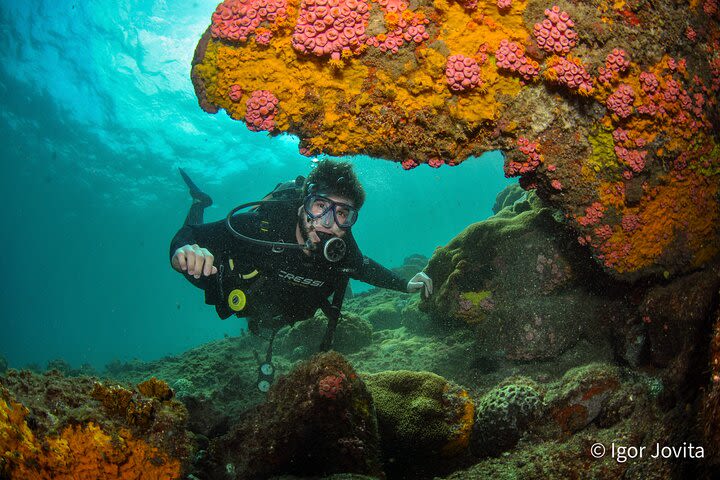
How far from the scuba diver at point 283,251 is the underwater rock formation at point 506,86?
221cm

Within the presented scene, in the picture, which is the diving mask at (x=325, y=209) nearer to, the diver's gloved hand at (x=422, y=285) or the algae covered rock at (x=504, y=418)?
the diver's gloved hand at (x=422, y=285)

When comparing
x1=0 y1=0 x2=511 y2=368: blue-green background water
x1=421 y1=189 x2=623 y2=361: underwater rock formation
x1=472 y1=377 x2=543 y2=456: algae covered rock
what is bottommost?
x1=472 y1=377 x2=543 y2=456: algae covered rock

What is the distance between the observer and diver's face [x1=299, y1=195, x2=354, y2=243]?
17.4 ft

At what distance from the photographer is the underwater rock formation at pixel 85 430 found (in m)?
1.88

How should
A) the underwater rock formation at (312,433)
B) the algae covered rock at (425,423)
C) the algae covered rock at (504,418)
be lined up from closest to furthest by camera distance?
the underwater rock formation at (312,433)
the algae covered rock at (504,418)
the algae covered rock at (425,423)

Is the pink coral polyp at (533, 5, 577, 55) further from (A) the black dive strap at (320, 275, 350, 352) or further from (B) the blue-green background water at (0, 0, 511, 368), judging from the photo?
(B) the blue-green background water at (0, 0, 511, 368)

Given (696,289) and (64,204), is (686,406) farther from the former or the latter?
(64,204)

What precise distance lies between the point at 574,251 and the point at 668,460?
12.9 ft

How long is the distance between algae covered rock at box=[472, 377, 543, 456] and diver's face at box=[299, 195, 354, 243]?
10.7ft

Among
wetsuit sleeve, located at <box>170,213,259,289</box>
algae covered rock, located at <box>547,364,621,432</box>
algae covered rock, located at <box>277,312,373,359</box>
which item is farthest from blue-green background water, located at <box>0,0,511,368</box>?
algae covered rock, located at <box>547,364,621,432</box>

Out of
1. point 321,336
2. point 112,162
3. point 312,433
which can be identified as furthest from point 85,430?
point 112,162

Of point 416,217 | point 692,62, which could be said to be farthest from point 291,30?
point 416,217

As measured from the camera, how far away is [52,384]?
7.24ft
